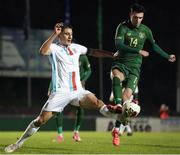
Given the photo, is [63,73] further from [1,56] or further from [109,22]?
[109,22]

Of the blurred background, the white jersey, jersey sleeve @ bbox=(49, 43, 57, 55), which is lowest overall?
the blurred background

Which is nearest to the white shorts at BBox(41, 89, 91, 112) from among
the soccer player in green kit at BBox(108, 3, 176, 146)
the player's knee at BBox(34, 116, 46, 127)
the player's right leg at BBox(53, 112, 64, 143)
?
the player's knee at BBox(34, 116, 46, 127)

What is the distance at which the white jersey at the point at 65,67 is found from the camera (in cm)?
1048

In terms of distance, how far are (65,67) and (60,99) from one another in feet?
1.86

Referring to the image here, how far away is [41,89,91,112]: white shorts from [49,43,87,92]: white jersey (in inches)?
2.9

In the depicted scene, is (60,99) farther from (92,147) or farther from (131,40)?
(131,40)

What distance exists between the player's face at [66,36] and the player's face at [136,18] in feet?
6.48

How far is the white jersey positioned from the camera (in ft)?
34.4

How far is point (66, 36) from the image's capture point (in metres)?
10.6

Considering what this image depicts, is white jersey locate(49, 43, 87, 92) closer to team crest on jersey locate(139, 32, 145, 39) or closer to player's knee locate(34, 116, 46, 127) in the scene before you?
player's knee locate(34, 116, 46, 127)

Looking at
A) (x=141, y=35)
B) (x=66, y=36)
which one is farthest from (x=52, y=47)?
(x=141, y=35)

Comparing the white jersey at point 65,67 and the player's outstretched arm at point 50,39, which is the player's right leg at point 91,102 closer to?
the white jersey at point 65,67

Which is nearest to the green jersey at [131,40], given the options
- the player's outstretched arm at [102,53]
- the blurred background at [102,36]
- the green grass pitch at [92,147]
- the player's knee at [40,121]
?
the green grass pitch at [92,147]

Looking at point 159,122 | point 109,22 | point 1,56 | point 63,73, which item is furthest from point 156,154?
point 109,22
